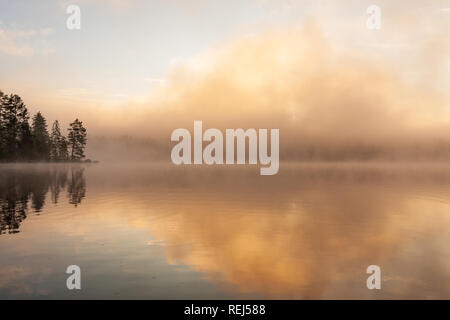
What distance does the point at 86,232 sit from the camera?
2420 cm

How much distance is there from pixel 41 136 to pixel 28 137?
21902 millimetres

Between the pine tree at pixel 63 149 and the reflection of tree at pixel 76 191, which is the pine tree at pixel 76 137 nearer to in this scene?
the pine tree at pixel 63 149

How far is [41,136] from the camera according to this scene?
6363 inches

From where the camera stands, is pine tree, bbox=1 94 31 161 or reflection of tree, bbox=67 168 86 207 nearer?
reflection of tree, bbox=67 168 86 207

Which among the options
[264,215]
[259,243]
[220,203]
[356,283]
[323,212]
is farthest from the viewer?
[220,203]

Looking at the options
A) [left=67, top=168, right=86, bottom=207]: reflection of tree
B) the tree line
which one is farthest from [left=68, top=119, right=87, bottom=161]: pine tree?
[left=67, top=168, right=86, bottom=207]: reflection of tree

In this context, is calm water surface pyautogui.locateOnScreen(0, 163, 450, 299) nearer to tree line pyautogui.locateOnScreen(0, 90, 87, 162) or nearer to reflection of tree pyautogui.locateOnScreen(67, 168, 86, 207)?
reflection of tree pyautogui.locateOnScreen(67, 168, 86, 207)

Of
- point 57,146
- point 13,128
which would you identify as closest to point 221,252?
point 13,128

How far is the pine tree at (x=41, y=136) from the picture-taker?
155775 millimetres

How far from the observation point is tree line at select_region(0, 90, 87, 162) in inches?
5118

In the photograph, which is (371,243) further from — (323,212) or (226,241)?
(323,212)

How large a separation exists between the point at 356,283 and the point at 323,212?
20.4 metres

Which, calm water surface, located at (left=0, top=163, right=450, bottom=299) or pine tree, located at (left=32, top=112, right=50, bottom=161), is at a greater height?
pine tree, located at (left=32, top=112, right=50, bottom=161)
